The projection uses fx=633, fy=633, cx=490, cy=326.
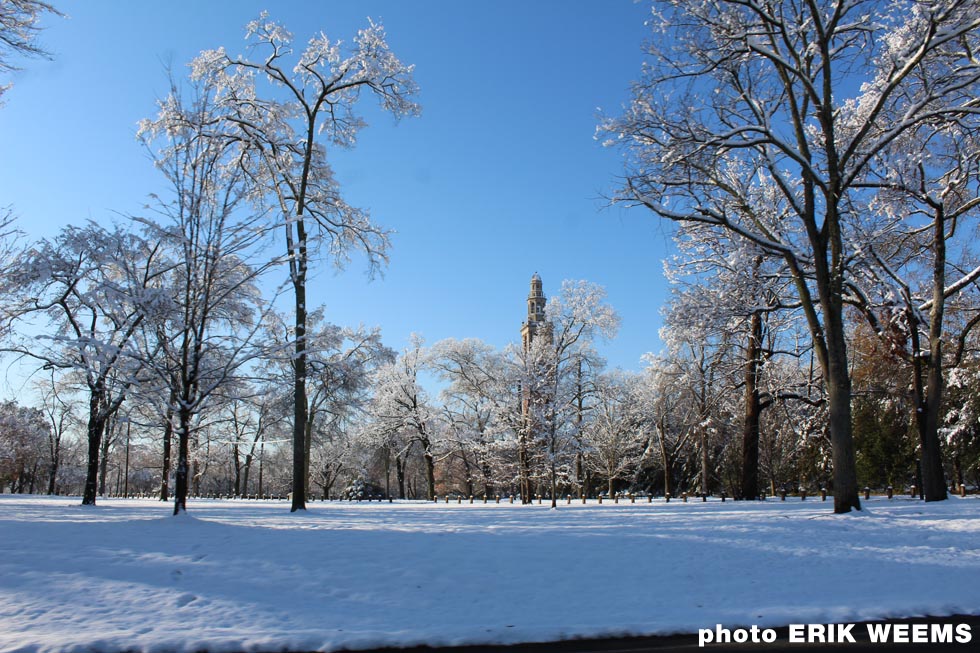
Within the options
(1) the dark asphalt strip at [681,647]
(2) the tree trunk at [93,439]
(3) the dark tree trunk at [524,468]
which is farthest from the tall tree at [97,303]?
(3) the dark tree trunk at [524,468]

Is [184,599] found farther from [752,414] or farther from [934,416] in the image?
[752,414]

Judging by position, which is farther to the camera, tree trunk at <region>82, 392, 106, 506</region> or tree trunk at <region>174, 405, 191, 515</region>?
tree trunk at <region>82, 392, 106, 506</region>

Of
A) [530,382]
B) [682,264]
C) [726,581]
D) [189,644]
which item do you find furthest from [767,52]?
[530,382]

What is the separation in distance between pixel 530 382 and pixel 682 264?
12.5m

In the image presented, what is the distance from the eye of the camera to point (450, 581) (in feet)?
28.0

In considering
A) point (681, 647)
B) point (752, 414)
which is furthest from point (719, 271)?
point (681, 647)

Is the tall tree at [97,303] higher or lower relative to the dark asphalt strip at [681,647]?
higher

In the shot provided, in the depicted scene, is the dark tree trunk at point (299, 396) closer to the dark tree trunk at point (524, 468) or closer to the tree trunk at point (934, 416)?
the dark tree trunk at point (524, 468)

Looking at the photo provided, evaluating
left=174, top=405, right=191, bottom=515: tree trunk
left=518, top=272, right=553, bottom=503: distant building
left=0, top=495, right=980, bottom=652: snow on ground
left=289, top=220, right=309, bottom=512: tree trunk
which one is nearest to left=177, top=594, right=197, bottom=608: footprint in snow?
left=0, top=495, right=980, bottom=652: snow on ground

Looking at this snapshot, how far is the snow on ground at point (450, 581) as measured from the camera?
6.78 meters

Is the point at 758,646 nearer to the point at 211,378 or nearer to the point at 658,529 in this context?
the point at 658,529

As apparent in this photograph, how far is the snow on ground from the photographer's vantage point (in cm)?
678

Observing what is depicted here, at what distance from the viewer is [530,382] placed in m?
33.2

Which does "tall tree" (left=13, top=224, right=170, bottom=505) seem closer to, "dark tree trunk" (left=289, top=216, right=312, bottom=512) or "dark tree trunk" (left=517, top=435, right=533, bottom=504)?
"dark tree trunk" (left=289, top=216, right=312, bottom=512)
